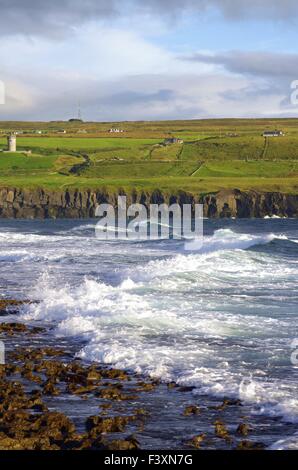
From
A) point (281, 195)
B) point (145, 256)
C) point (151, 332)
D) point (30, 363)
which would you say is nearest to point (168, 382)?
point (30, 363)

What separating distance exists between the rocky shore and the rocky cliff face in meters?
73.6

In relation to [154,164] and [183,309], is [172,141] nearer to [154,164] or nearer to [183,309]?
[154,164]

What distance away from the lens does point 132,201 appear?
97.9 metres

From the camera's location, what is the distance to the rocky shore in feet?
51.6

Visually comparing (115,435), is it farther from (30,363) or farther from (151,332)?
(151,332)

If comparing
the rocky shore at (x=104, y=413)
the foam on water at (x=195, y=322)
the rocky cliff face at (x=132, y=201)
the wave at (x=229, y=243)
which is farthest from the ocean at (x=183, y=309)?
the rocky cliff face at (x=132, y=201)

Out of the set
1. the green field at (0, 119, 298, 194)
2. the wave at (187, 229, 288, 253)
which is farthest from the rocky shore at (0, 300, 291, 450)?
the green field at (0, 119, 298, 194)

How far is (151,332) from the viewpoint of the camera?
26.7m

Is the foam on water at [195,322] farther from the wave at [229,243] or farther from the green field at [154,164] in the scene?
the green field at [154,164]

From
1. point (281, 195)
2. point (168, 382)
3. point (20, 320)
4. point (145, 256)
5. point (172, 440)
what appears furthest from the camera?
point (281, 195)

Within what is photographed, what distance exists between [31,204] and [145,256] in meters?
48.8

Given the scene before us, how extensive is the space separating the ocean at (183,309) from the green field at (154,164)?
4430cm

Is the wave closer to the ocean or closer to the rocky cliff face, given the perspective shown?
the ocean

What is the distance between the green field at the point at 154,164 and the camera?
10156 centimetres
